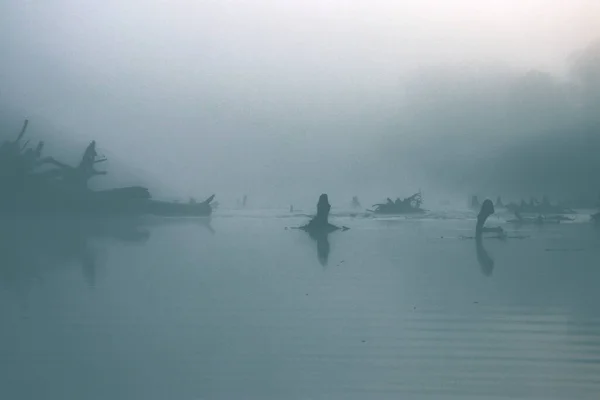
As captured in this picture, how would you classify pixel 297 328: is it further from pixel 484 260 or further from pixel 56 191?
pixel 56 191

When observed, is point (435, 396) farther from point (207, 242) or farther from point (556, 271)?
point (207, 242)

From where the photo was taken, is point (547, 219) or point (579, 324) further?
point (547, 219)

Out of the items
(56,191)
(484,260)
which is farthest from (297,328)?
(56,191)

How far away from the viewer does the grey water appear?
436 cm

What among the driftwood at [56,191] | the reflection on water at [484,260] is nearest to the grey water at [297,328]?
the reflection on water at [484,260]

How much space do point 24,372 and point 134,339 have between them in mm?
1076

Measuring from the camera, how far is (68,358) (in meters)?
4.92

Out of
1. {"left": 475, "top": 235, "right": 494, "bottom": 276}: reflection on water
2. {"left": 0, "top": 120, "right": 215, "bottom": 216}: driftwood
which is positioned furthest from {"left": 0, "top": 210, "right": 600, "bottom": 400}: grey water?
{"left": 0, "top": 120, "right": 215, "bottom": 216}: driftwood

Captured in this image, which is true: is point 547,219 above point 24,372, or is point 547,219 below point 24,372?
above

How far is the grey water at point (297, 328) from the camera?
4359mm

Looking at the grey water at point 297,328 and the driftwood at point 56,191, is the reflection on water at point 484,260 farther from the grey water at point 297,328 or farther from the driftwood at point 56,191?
the driftwood at point 56,191

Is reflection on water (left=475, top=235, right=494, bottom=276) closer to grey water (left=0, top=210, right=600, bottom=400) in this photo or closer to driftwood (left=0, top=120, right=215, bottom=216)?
grey water (left=0, top=210, right=600, bottom=400)

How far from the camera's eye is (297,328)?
5.99 metres

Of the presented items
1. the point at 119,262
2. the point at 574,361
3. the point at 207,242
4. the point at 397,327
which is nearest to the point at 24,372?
the point at 397,327
